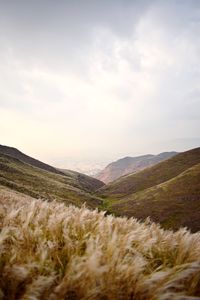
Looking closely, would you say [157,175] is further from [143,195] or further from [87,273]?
[87,273]

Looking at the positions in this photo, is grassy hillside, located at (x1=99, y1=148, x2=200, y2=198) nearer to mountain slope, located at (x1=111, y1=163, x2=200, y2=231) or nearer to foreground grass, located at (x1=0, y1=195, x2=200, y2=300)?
mountain slope, located at (x1=111, y1=163, x2=200, y2=231)

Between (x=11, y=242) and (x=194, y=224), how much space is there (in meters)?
69.0

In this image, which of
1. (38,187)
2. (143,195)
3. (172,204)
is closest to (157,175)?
(143,195)

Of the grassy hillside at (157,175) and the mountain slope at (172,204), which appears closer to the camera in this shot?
the mountain slope at (172,204)

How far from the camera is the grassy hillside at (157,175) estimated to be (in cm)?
12925

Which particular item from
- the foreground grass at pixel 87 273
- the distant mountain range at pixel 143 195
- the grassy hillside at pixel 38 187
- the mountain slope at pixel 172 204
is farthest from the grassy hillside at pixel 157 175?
the foreground grass at pixel 87 273

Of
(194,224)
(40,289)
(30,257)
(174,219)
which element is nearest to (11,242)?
(30,257)

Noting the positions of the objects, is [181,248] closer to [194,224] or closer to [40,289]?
[40,289]

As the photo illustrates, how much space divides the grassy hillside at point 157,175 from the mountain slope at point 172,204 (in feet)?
75.6

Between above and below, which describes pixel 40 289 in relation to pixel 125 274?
below

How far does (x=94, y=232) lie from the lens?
3980 mm

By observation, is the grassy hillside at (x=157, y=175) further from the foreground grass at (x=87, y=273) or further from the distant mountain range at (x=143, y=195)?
the foreground grass at (x=87, y=273)

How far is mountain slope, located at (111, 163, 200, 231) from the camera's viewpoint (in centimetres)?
7453

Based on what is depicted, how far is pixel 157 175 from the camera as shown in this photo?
13912cm
